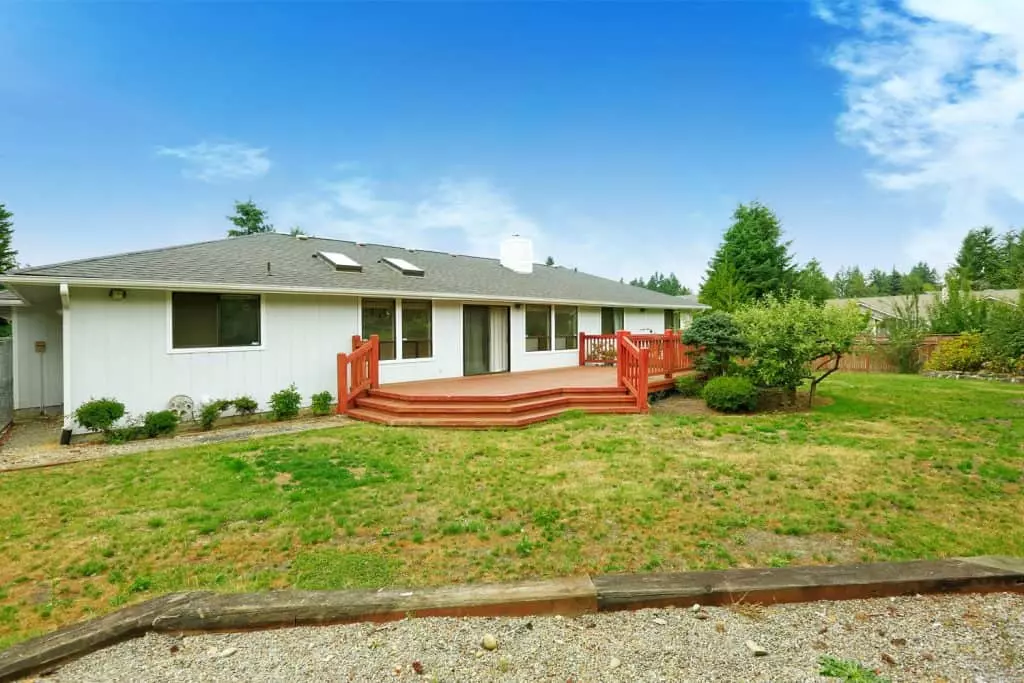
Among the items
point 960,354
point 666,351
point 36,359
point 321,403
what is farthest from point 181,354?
point 960,354

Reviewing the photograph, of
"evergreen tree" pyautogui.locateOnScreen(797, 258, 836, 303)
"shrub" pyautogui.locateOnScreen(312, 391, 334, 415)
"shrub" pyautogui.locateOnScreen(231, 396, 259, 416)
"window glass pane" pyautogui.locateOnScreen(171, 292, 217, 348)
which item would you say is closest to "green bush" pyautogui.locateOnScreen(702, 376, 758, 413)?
"shrub" pyautogui.locateOnScreen(312, 391, 334, 415)

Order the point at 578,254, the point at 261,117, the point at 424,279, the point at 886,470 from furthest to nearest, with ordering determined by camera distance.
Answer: the point at 578,254 < the point at 261,117 < the point at 424,279 < the point at 886,470

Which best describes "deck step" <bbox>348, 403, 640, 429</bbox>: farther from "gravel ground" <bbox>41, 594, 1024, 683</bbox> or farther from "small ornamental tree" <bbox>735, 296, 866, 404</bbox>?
"gravel ground" <bbox>41, 594, 1024, 683</bbox>

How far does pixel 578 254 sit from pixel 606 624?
188ft

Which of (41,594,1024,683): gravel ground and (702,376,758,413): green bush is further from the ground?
(702,376,758,413): green bush

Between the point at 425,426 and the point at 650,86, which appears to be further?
the point at 650,86

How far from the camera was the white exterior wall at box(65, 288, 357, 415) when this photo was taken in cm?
759

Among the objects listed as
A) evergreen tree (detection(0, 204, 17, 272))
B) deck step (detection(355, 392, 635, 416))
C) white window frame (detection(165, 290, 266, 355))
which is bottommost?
deck step (detection(355, 392, 635, 416))

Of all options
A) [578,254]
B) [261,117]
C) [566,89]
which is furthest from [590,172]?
[578,254]

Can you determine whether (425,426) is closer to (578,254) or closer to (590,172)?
(590,172)

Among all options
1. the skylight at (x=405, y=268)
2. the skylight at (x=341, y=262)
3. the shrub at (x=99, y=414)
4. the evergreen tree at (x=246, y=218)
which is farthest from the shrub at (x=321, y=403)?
the evergreen tree at (x=246, y=218)

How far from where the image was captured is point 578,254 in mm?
57812

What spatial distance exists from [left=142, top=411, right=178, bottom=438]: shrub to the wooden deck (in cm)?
292

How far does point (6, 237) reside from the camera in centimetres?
2664
